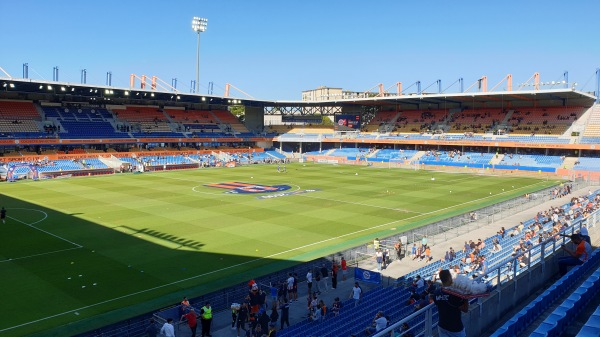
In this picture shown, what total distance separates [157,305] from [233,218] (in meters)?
15.8

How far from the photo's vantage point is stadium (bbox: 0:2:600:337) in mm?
14390

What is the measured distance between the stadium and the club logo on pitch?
230 mm

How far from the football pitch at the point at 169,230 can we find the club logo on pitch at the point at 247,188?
113 millimetres

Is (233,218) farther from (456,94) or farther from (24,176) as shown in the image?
(456,94)

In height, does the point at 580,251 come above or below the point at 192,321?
above

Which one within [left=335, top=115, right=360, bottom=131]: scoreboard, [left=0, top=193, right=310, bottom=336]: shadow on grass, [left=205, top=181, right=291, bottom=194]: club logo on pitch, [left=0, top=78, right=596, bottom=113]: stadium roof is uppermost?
[left=0, top=78, right=596, bottom=113]: stadium roof

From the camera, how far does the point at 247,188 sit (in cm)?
4947

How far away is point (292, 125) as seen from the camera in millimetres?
104750

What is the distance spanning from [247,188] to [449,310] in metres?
43.3

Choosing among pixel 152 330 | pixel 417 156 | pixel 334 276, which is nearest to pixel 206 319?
pixel 152 330

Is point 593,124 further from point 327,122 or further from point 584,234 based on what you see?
point 584,234

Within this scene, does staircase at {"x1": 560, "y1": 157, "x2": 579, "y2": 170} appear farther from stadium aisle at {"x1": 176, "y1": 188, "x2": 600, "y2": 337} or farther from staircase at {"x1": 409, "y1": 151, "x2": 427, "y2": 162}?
stadium aisle at {"x1": 176, "y1": 188, "x2": 600, "y2": 337}

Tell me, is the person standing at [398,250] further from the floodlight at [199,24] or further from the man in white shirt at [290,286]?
the floodlight at [199,24]

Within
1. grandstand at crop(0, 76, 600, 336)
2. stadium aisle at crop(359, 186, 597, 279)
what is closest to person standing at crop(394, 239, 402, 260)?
stadium aisle at crop(359, 186, 597, 279)
